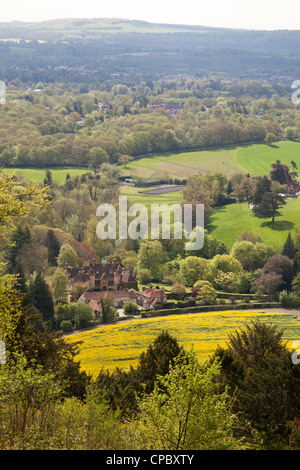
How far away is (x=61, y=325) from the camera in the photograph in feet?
160

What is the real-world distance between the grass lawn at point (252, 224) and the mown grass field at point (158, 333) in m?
22.7

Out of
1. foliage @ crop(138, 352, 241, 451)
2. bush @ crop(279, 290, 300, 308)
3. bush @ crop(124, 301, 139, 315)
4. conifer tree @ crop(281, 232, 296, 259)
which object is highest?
foliage @ crop(138, 352, 241, 451)

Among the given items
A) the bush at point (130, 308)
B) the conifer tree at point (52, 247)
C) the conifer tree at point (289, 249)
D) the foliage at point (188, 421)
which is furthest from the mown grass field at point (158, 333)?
the foliage at point (188, 421)

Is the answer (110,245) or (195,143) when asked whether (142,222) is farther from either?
(195,143)

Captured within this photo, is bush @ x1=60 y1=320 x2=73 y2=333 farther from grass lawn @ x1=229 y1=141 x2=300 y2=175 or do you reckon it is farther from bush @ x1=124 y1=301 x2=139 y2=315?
grass lawn @ x1=229 y1=141 x2=300 y2=175

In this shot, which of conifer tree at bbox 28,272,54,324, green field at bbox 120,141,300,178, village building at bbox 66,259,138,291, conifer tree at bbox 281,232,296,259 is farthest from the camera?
green field at bbox 120,141,300,178

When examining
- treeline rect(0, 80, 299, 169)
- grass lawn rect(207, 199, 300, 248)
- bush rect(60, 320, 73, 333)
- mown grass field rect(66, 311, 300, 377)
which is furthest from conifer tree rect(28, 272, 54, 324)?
treeline rect(0, 80, 299, 169)

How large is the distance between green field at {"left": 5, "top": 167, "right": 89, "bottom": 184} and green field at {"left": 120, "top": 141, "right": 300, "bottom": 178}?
9.23m

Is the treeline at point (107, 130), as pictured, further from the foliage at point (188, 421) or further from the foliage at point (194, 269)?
the foliage at point (188, 421)

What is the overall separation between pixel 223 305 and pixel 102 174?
52.1 meters

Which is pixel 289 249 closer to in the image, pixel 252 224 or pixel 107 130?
pixel 252 224

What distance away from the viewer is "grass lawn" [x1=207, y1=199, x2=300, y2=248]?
73.4 m

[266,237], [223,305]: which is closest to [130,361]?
[223,305]

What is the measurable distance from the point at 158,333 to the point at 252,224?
3768 cm
